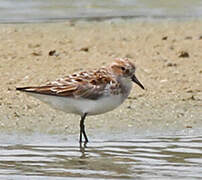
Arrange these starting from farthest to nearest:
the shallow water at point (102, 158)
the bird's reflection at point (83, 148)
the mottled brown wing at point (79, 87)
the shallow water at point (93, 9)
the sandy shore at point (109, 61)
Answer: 1. the shallow water at point (93, 9)
2. the sandy shore at point (109, 61)
3. the mottled brown wing at point (79, 87)
4. the bird's reflection at point (83, 148)
5. the shallow water at point (102, 158)

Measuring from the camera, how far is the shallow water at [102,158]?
8359 millimetres

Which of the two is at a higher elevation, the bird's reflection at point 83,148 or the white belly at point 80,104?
the white belly at point 80,104

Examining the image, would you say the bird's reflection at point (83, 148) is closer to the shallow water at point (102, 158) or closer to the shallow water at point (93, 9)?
the shallow water at point (102, 158)

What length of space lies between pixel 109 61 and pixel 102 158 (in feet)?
16.1

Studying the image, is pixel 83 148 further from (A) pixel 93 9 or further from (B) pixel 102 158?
(A) pixel 93 9

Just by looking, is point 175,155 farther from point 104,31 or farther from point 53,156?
point 104,31

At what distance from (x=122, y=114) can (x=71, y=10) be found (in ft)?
27.9

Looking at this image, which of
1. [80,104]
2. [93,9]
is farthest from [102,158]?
[93,9]

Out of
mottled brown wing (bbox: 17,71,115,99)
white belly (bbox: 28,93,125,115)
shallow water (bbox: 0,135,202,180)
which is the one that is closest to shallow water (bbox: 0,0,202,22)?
mottled brown wing (bbox: 17,71,115,99)

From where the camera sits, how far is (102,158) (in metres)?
9.00

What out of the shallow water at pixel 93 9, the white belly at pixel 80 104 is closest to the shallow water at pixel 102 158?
the white belly at pixel 80 104

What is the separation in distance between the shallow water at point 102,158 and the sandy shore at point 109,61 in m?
0.60

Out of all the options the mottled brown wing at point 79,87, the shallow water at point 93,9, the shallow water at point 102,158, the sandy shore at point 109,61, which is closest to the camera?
the shallow water at point 102,158

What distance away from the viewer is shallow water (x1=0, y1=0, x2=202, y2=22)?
18.5 m
